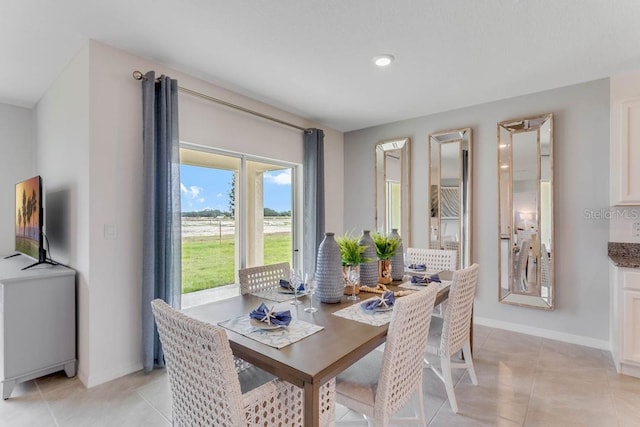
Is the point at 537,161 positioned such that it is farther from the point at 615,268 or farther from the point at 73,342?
the point at 73,342

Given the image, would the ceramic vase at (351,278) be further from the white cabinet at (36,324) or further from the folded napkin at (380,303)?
the white cabinet at (36,324)

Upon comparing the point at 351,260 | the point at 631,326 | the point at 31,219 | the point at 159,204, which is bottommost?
the point at 631,326

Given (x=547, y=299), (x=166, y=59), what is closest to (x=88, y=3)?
(x=166, y=59)

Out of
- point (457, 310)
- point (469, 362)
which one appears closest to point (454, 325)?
point (457, 310)

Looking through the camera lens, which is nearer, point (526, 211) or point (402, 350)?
point (402, 350)

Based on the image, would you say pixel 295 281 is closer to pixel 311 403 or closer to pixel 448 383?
pixel 311 403

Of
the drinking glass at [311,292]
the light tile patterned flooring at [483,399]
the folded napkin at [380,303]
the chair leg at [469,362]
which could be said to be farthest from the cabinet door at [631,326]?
the drinking glass at [311,292]

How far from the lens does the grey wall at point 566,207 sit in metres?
2.96

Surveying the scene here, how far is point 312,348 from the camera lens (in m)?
1.26

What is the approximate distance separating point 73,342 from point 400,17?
3.33 m

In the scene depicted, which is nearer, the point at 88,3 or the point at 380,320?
the point at 380,320

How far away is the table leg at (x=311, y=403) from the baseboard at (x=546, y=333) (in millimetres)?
3141

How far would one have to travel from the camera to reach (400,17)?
2.02 meters

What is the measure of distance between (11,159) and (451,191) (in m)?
5.07
